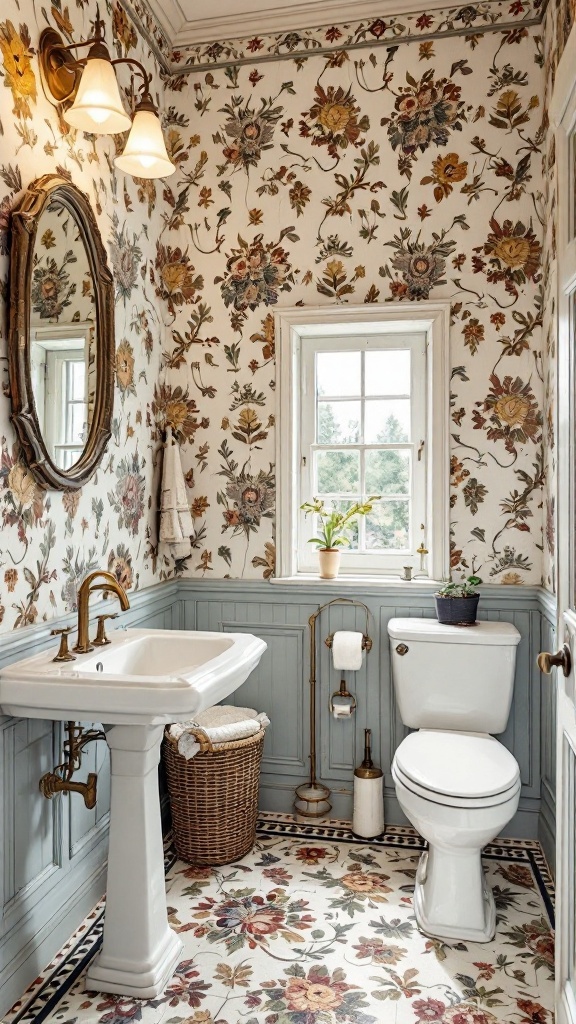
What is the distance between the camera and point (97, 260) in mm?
2092

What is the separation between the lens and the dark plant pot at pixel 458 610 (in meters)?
2.39

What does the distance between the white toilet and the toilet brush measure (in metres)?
0.26

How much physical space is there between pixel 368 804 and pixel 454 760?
22.8 inches

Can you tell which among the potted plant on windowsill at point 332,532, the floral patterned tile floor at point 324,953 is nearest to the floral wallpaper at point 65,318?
the potted plant on windowsill at point 332,532

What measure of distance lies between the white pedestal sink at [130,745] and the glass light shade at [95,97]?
4.45 ft

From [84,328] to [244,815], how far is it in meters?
1.66

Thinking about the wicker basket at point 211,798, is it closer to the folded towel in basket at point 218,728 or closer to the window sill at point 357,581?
the folded towel in basket at point 218,728

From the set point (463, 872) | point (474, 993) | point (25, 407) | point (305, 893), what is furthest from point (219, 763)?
point (25, 407)

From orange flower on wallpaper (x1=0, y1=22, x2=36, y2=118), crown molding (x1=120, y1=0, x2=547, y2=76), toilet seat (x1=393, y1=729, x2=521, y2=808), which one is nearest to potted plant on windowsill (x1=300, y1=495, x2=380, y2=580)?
toilet seat (x1=393, y1=729, x2=521, y2=808)

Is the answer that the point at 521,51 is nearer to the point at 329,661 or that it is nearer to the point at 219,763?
the point at 329,661

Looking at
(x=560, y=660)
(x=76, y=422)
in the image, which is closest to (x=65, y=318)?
(x=76, y=422)

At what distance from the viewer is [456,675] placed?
2.33 m

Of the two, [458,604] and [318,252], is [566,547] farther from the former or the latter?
[318,252]

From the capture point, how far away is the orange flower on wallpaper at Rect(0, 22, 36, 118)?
164 centimetres
